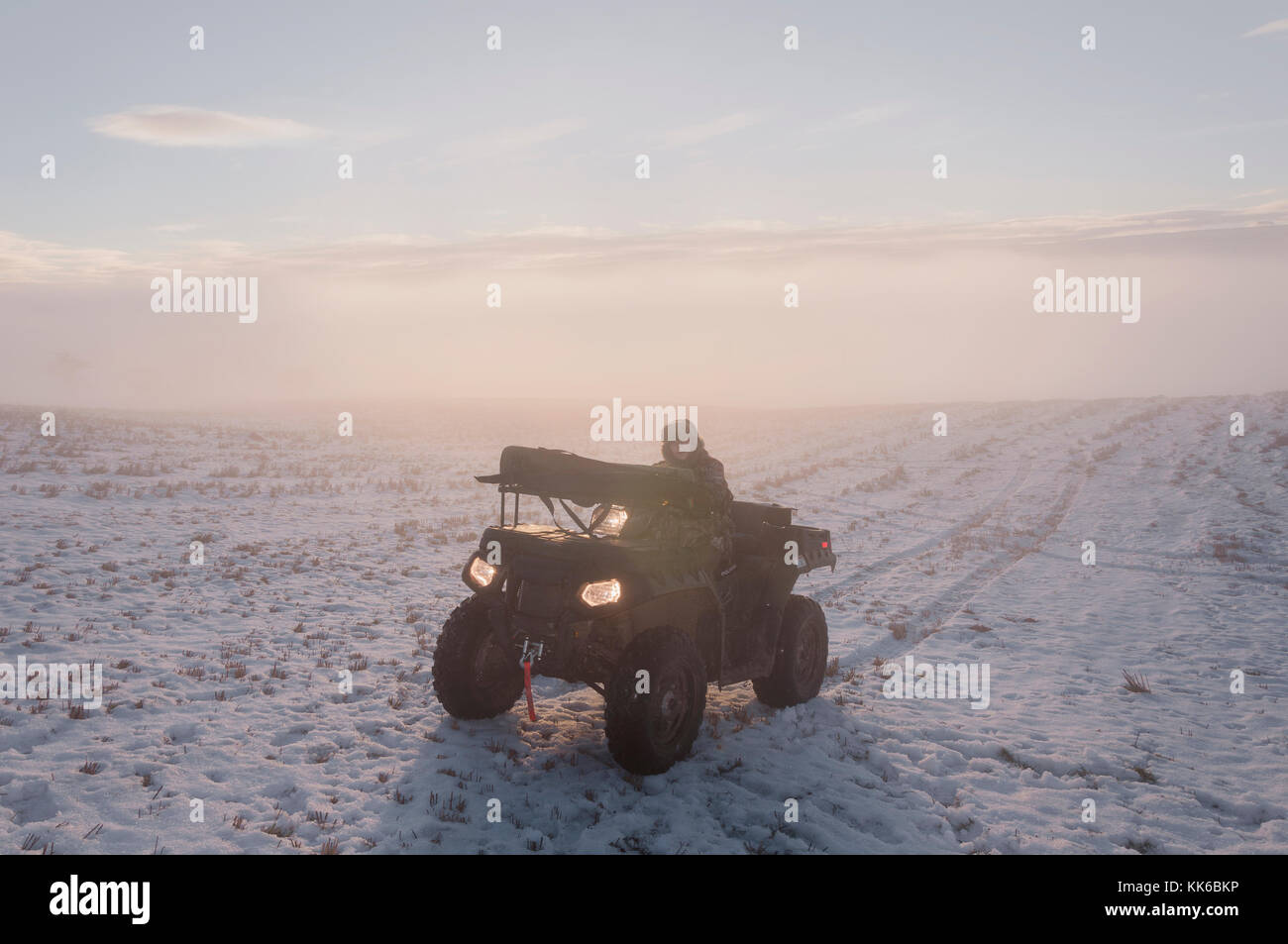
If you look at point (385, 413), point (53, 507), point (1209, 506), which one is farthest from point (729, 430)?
point (53, 507)

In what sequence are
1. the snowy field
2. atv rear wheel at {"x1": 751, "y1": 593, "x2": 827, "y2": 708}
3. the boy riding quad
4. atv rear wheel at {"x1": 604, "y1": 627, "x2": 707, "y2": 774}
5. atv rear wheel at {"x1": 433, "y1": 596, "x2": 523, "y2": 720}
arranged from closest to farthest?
the snowy field < atv rear wheel at {"x1": 604, "y1": 627, "x2": 707, "y2": 774} < the boy riding quad < atv rear wheel at {"x1": 433, "y1": 596, "x2": 523, "y2": 720} < atv rear wheel at {"x1": 751, "y1": 593, "x2": 827, "y2": 708}

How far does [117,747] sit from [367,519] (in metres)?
11.9

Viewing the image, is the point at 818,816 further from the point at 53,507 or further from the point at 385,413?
the point at 385,413

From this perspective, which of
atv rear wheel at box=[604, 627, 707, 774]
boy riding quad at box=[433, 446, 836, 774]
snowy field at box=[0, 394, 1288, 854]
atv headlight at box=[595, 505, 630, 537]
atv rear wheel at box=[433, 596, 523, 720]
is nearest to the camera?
snowy field at box=[0, 394, 1288, 854]

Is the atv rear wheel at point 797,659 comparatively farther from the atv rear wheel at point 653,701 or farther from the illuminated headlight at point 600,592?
the illuminated headlight at point 600,592

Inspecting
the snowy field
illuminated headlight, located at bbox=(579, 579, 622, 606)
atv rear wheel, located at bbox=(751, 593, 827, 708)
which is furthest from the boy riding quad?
the snowy field

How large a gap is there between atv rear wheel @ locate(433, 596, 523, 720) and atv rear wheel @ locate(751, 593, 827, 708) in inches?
95.2

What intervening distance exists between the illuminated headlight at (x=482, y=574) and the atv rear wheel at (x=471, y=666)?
0.14 m

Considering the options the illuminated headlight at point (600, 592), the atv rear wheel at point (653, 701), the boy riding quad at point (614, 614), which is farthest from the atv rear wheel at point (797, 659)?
the illuminated headlight at point (600, 592)

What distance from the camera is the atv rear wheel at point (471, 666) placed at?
21.4 feet

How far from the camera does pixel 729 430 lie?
5106 cm

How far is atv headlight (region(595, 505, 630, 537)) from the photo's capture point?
23.9 feet

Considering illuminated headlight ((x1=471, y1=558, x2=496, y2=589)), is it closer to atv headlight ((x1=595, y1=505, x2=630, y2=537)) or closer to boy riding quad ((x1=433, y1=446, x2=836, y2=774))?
boy riding quad ((x1=433, y1=446, x2=836, y2=774))

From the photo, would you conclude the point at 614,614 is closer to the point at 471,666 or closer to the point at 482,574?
the point at 482,574
